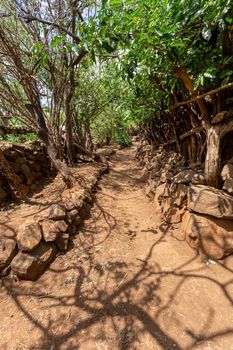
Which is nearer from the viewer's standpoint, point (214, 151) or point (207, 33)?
point (207, 33)

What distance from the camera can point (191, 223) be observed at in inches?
101

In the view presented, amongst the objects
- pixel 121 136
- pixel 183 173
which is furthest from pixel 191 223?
pixel 121 136

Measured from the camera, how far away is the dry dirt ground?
1659 millimetres

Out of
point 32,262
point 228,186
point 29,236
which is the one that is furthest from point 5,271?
point 228,186

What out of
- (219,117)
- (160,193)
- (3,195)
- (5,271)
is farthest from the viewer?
(160,193)

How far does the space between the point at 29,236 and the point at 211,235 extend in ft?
7.56

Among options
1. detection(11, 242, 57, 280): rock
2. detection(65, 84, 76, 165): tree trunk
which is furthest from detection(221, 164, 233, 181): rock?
detection(65, 84, 76, 165): tree trunk

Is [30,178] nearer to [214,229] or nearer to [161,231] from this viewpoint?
[161,231]

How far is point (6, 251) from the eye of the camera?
230cm

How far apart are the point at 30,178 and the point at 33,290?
2520 mm

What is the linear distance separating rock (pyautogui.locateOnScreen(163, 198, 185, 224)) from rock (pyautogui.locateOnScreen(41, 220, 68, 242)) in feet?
5.42

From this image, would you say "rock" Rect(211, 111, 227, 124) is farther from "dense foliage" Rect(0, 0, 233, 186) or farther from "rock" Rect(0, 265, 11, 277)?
"rock" Rect(0, 265, 11, 277)

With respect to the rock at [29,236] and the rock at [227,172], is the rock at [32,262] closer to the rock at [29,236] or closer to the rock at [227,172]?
the rock at [29,236]

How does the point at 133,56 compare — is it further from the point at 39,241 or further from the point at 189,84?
the point at 39,241
